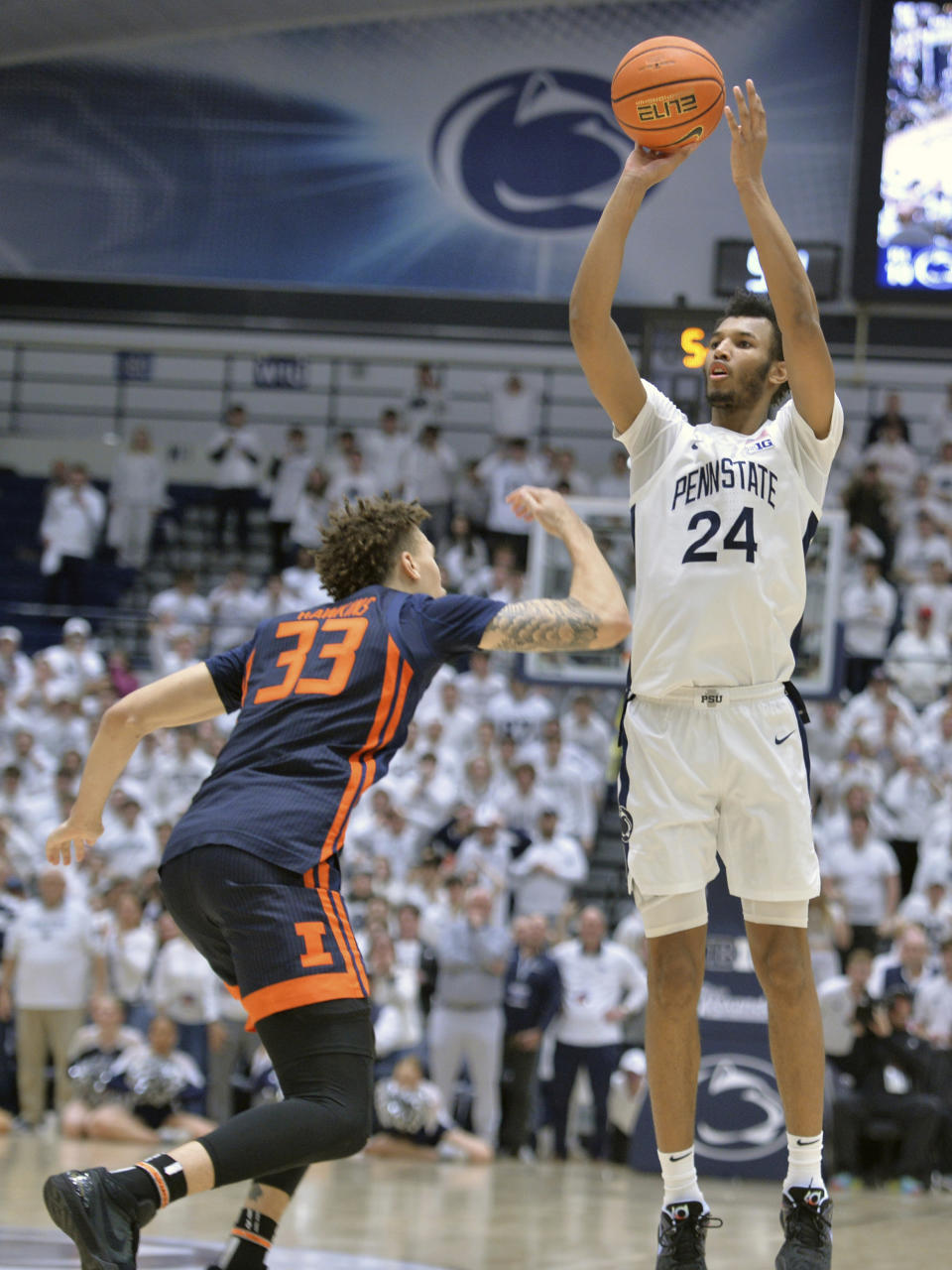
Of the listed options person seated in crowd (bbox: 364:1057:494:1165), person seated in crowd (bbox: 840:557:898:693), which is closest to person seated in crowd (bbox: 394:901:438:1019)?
person seated in crowd (bbox: 364:1057:494:1165)

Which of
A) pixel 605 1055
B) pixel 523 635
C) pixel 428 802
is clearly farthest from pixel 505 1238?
pixel 428 802

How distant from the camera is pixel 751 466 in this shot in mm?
4430

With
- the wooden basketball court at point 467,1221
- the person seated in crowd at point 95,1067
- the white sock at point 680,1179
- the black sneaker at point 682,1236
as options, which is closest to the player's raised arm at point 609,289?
the white sock at point 680,1179

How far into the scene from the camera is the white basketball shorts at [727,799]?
14.0ft

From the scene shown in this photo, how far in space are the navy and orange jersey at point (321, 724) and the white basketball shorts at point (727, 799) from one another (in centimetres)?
62

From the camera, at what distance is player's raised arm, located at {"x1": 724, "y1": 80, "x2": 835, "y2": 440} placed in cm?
427

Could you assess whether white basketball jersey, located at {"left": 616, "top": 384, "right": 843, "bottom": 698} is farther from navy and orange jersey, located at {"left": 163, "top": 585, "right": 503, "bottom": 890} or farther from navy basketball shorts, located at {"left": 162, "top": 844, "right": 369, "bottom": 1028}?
navy basketball shorts, located at {"left": 162, "top": 844, "right": 369, "bottom": 1028}

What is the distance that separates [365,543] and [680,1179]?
1.93m

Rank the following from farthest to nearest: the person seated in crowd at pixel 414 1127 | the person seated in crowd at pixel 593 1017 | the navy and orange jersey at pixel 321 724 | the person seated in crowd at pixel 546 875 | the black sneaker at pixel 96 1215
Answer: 1. the person seated in crowd at pixel 546 875
2. the person seated in crowd at pixel 593 1017
3. the person seated in crowd at pixel 414 1127
4. the navy and orange jersey at pixel 321 724
5. the black sneaker at pixel 96 1215

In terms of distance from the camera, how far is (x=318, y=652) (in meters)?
4.31

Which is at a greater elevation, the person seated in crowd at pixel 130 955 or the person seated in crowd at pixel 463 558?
the person seated in crowd at pixel 463 558

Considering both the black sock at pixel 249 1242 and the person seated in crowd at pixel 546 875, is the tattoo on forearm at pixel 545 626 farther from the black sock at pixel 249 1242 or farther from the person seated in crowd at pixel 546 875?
the person seated in crowd at pixel 546 875

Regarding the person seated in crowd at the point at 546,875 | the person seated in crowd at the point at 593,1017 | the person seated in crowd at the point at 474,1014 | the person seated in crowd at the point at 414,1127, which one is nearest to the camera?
the person seated in crowd at the point at 414,1127

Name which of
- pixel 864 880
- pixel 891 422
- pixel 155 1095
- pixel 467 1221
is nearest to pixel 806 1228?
pixel 467 1221
